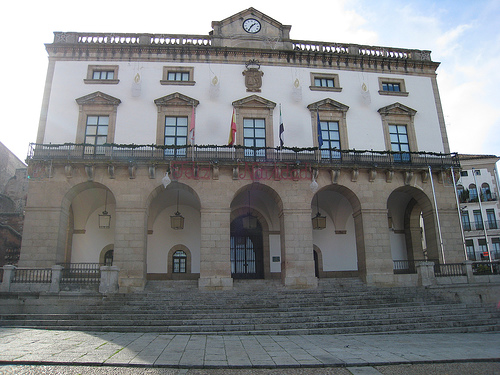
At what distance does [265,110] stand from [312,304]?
12.1m

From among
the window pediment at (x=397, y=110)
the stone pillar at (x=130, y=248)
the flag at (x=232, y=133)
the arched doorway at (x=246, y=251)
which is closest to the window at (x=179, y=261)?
the arched doorway at (x=246, y=251)

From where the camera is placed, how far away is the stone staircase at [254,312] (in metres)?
14.9

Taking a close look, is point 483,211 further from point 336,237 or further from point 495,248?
point 336,237

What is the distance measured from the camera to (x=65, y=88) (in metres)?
24.0

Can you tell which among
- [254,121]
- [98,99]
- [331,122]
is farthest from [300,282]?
[98,99]

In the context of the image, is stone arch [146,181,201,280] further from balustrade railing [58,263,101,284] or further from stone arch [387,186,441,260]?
stone arch [387,186,441,260]

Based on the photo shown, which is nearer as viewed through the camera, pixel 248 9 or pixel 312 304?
pixel 312 304

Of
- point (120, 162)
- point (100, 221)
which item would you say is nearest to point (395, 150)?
point (120, 162)

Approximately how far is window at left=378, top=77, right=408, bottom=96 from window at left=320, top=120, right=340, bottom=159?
14.5 feet

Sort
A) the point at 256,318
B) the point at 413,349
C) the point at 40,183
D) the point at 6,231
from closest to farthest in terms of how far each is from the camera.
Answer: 1. the point at 413,349
2. the point at 256,318
3. the point at 40,183
4. the point at 6,231

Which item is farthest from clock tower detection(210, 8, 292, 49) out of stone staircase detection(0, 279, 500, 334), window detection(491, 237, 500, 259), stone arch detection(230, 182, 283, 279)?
window detection(491, 237, 500, 259)

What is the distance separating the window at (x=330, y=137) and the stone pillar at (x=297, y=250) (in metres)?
3.85

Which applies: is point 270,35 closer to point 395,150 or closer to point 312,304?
point 395,150

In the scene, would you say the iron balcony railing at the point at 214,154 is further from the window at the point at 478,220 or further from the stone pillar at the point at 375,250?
the window at the point at 478,220
